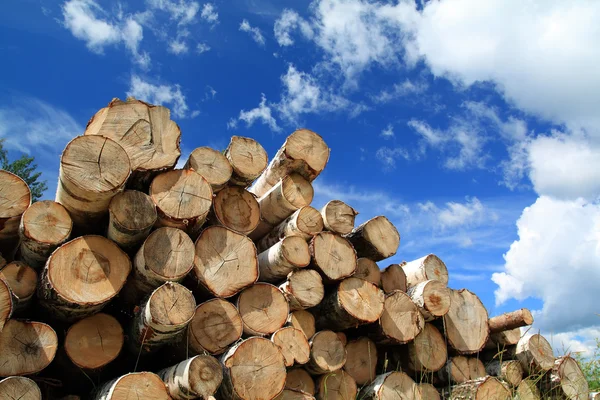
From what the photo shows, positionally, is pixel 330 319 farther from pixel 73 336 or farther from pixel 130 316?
pixel 73 336

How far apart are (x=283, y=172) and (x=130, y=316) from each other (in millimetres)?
1677

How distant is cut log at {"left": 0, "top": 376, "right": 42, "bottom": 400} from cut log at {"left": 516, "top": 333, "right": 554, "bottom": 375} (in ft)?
12.7

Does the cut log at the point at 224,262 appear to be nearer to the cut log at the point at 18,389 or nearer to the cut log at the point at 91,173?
the cut log at the point at 91,173

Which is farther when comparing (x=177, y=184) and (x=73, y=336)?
(x=177, y=184)

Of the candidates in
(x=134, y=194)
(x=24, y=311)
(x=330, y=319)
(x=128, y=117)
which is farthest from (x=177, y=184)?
(x=330, y=319)

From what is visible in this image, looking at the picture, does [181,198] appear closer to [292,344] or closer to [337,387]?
[292,344]

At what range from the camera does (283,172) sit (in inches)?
170

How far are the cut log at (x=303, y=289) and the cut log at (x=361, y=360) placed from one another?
586 millimetres

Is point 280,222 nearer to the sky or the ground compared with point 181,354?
nearer to the sky

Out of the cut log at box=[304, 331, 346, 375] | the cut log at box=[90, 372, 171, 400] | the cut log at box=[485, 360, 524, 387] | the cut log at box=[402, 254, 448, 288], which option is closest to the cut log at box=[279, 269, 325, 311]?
the cut log at box=[304, 331, 346, 375]

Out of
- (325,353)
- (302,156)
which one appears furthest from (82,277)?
(302,156)

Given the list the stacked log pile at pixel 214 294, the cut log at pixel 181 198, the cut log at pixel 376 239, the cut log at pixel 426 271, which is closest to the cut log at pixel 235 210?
the stacked log pile at pixel 214 294

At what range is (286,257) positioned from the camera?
366cm

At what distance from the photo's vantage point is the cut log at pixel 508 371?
4.43 metres
